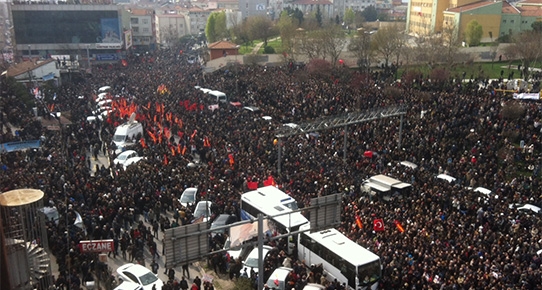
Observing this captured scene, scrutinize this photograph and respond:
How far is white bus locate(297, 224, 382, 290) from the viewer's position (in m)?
13.7

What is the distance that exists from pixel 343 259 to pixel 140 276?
Answer: 5.62 meters

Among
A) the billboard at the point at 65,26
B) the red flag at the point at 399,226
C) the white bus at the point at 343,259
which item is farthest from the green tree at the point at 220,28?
the white bus at the point at 343,259

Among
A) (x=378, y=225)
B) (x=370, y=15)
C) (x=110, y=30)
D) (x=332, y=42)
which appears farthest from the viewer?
(x=370, y=15)

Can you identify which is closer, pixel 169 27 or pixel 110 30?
pixel 110 30

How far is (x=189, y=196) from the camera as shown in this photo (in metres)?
19.3

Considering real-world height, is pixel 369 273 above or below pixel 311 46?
below

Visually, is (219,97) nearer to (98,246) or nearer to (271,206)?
(271,206)

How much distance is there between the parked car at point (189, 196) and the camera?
19.2 m

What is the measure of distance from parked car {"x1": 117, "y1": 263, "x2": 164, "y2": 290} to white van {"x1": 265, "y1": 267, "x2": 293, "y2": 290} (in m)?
3.06

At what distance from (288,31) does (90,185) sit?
124ft

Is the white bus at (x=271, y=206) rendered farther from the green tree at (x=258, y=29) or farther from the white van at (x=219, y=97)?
the green tree at (x=258, y=29)

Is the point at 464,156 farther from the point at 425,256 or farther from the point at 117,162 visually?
the point at 117,162

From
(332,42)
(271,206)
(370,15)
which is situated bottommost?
(271,206)

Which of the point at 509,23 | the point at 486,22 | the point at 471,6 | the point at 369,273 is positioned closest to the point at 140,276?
the point at 369,273
